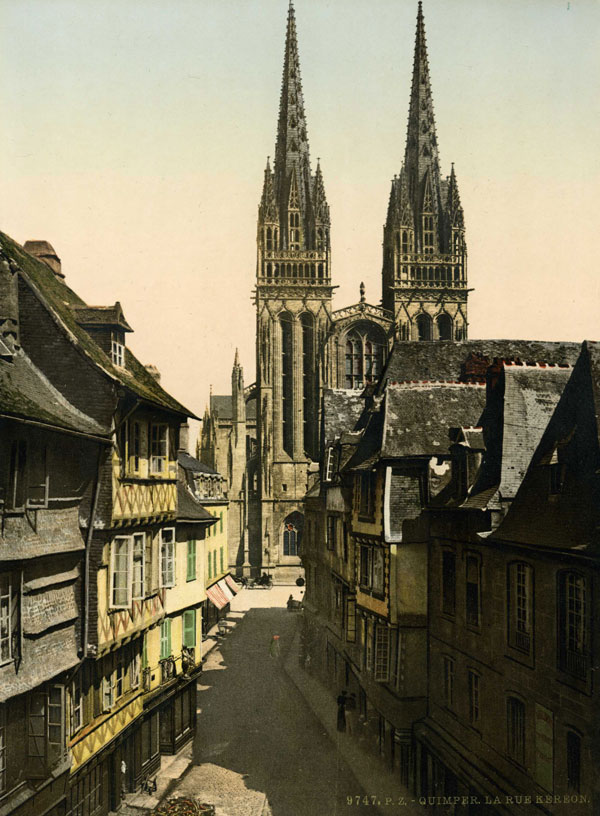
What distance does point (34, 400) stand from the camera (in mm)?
14516

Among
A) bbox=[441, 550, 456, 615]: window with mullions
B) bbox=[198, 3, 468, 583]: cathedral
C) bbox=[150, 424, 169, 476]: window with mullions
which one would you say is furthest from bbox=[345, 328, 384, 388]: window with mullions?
bbox=[441, 550, 456, 615]: window with mullions

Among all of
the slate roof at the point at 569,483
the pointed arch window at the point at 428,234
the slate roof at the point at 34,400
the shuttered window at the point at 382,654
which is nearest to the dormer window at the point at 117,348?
the slate roof at the point at 34,400

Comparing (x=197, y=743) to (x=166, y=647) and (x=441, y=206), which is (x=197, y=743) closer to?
(x=166, y=647)

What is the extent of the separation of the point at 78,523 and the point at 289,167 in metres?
66.8

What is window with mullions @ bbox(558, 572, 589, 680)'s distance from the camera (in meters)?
12.8

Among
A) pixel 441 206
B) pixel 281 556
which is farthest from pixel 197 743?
pixel 441 206

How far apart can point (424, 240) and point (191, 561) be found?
57266mm

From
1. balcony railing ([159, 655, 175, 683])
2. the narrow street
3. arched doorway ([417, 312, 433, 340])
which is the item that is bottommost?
the narrow street

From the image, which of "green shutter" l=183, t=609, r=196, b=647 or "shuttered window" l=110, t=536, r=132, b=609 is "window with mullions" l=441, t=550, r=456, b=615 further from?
"green shutter" l=183, t=609, r=196, b=647

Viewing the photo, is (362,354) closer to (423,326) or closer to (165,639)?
(423,326)

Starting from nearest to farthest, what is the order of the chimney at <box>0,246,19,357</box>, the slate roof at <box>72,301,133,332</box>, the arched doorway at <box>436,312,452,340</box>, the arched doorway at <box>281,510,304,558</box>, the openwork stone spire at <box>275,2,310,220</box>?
the chimney at <box>0,246,19,357</box>, the slate roof at <box>72,301,133,332</box>, the arched doorway at <box>281,510,304,558</box>, the arched doorway at <box>436,312,452,340</box>, the openwork stone spire at <box>275,2,310,220</box>

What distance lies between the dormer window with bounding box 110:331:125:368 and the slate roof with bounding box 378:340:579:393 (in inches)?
350

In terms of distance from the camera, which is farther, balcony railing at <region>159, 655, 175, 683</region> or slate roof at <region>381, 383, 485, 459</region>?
slate roof at <region>381, 383, 485, 459</region>

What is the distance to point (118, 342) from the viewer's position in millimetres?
20016
